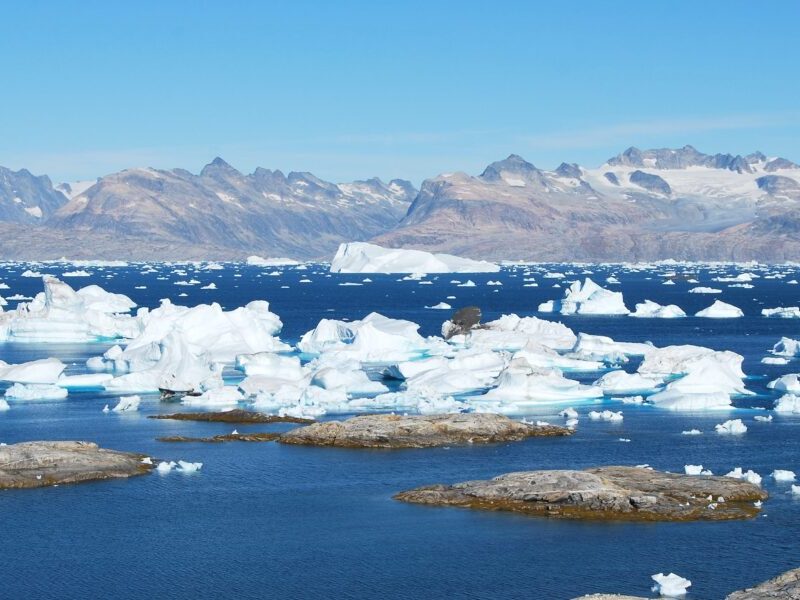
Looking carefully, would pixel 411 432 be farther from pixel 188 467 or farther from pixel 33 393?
pixel 33 393

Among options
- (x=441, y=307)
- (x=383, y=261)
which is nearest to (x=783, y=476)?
(x=441, y=307)

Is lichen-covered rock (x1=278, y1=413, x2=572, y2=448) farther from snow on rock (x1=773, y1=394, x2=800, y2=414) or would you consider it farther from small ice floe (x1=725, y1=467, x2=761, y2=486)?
snow on rock (x1=773, y1=394, x2=800, y2=414)

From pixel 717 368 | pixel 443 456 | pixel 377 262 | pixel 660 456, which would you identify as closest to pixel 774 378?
pixel 717 368

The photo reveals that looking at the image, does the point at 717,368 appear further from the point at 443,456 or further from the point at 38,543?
the point at 38,543

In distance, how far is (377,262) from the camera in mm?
169875

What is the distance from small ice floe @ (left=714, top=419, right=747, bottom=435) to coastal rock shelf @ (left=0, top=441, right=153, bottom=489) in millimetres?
18930

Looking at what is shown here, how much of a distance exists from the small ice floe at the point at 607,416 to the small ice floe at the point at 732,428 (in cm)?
402

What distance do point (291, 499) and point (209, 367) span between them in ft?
79.9

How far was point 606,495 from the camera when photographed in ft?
96.8

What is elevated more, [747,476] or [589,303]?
[589,303]

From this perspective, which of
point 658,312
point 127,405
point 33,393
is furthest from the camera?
point 658,312

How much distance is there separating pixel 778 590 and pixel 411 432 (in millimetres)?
19289

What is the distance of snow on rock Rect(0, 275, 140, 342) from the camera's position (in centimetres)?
7619

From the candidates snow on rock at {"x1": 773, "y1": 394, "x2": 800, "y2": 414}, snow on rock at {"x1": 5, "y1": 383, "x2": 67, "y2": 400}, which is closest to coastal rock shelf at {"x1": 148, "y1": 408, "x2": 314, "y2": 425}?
snow on rock at {"x1": 5, "y1": 383, "x2": 67, "y2": 400}
